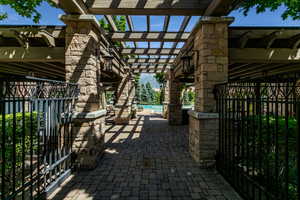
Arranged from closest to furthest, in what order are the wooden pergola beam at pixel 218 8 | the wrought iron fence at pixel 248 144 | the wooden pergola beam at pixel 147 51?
the wrought iron fence at pixel 248 144 < the wooden pergola beam at pixel 218 8 < the wooden pergola beam at pixel 147 51

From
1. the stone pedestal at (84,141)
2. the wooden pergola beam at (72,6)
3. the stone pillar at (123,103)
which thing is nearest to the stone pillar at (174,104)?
the stone pillar at (123,103)

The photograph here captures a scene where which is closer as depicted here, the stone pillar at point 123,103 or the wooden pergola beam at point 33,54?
the wooden pergola beam at point 33,54

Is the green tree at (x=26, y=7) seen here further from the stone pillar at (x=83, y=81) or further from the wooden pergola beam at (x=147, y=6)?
the wooden pergola beam at (x=147, y=6)

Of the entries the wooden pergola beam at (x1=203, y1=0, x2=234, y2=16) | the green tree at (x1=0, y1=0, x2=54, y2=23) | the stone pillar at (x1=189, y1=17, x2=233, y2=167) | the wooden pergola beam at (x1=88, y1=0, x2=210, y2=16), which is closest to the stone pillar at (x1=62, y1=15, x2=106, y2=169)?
the wooden pergola beam at (x1=88, y1=0, x2=210, y2=16)

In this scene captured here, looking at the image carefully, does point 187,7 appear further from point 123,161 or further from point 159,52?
point 123,161

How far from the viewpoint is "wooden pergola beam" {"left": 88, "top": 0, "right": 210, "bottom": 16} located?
12.5 ft

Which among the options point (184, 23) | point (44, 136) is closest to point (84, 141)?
point (44, 136)

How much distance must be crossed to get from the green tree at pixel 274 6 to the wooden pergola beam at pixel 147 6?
3.55 feet

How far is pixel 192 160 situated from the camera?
4.33m

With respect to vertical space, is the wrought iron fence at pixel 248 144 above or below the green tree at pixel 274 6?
below

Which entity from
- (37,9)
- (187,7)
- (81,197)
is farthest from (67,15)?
(81,197)

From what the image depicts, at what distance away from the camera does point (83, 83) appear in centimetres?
383

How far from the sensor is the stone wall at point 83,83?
3766 millimetres

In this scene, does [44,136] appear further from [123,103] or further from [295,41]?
[123,103]
